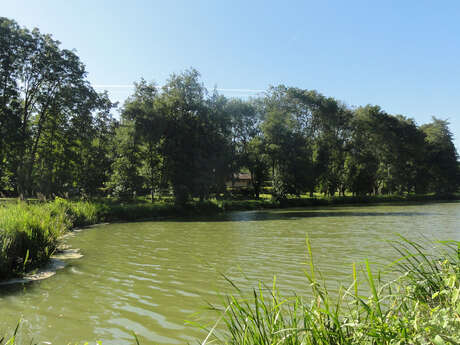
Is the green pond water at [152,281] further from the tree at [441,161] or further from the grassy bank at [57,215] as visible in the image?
the tree at [441,161]

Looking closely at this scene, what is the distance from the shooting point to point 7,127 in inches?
1116

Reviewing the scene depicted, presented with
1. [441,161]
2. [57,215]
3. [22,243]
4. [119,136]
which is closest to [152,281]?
[22,243]

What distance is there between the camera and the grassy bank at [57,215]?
9125mm

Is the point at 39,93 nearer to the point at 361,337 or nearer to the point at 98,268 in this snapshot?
the point at 98,268

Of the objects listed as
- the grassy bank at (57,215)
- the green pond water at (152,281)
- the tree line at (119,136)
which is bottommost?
the green pond water at (152,281)

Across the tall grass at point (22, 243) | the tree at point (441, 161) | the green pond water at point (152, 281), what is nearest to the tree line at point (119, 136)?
the green pond water at point (152, 281)

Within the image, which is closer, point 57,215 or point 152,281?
point 152,281

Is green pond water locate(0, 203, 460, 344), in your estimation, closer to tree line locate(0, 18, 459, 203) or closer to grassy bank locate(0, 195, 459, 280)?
grassy bank locate(0, 195, 459, 280)

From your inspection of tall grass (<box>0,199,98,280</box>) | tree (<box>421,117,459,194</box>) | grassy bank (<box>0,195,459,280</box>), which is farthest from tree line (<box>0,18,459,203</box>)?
tree (<box>421,117,459,194</box>)

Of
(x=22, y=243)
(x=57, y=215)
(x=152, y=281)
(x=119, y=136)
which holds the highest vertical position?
(x=119, y=136)

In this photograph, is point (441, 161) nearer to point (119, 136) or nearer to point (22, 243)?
point (119, 136)

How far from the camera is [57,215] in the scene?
15719mm

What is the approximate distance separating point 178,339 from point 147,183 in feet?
106

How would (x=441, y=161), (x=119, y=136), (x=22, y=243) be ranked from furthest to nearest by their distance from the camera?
(x=441, y=161) < (x=119, y=136) < (x=22, y=243)
